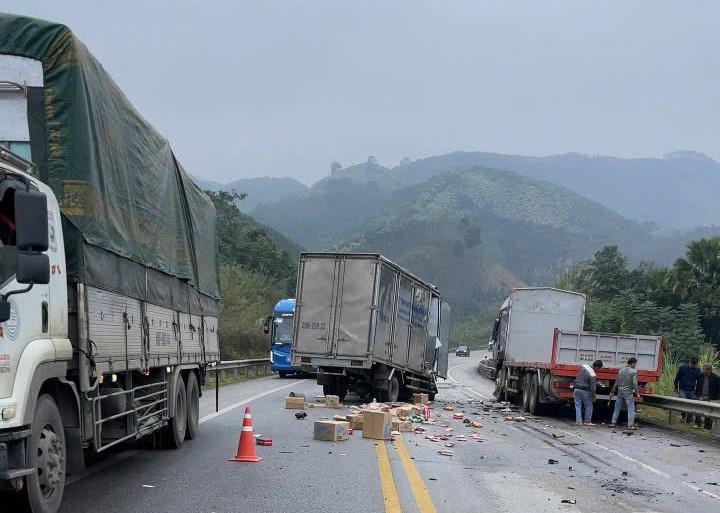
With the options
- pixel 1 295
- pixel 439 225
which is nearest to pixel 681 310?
pixel 1 295

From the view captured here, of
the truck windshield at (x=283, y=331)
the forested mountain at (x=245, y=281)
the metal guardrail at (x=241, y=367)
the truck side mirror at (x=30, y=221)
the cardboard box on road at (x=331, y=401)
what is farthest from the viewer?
the forested mountain at (x=245, y=281)

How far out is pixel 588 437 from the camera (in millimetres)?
15891

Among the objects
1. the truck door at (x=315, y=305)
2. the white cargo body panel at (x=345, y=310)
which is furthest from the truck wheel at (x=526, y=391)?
the truck door at (x=315, y=305)

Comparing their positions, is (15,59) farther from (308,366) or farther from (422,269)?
(422,269)

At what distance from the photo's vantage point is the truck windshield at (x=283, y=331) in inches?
1353

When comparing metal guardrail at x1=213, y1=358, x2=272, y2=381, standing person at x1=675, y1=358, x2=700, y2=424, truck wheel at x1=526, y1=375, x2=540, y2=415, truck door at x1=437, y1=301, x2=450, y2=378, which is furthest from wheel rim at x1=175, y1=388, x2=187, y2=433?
metal guardrail at x1=213, y1=358, x2=272, y2=381

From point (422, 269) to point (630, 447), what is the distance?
157 metres

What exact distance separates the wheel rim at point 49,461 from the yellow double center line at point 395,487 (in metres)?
2.84

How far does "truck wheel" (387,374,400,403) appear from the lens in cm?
2123

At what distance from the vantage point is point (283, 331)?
3450 cm

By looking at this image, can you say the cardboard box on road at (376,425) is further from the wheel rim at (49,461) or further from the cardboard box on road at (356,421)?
the wheel rim at (49,461)

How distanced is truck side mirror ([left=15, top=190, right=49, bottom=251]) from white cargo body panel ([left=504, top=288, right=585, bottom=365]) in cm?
2026

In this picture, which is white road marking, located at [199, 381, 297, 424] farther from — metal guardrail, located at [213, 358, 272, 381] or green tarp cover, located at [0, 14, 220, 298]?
green tarp cover, located at [0, 14, 220, 298]

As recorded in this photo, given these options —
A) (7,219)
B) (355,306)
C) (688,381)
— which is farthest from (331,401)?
(7,219)
